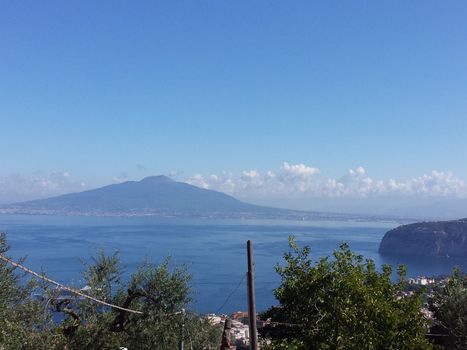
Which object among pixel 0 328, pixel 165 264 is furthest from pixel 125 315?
pixel 0 328

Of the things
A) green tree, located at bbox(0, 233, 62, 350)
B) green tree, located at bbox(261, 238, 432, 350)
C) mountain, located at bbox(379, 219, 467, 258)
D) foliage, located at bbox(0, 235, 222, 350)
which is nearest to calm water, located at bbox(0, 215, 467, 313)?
mountain, located at bbox(379, 219, 467, 258)

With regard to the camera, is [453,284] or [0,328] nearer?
[0,328]

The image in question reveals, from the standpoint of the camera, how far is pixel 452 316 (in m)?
15.9

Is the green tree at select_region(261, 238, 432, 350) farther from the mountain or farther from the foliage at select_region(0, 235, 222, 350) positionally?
the mountain

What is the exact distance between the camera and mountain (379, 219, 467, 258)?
531 feet

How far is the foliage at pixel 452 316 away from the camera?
15.2 m

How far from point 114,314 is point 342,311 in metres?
10.5

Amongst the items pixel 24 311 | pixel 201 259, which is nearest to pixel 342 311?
pixel 24 311

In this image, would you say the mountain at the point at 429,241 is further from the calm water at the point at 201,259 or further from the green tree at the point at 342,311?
the green tree at the point at 342,311

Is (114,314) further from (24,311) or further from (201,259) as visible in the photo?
(201,259)

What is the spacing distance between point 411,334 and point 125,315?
36.6 ft

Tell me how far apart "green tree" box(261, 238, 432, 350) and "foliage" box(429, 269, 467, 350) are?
9.57ft

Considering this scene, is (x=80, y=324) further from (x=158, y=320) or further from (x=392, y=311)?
(x=392, y=311)

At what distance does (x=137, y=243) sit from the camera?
511ft
